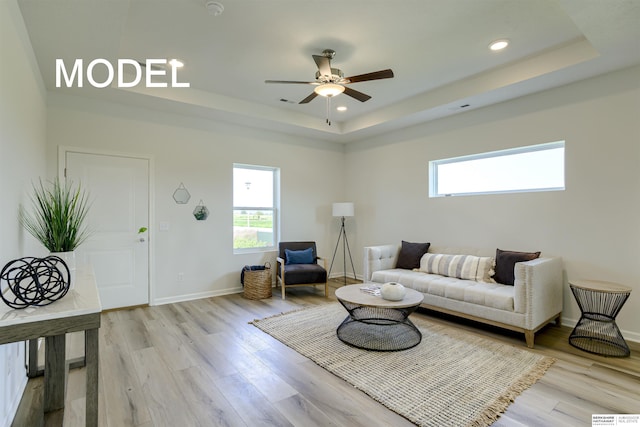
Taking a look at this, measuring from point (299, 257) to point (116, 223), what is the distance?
8.65 ft

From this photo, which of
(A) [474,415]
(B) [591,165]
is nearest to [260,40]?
(A) [474,415]

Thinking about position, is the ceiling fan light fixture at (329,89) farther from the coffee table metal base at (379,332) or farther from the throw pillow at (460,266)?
the throw pillow at (460,266)

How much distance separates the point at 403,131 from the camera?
534 centimetres

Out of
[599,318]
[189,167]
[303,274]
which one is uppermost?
[189,167]

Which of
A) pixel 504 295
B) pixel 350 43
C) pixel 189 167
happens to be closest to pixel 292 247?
pixel 189 167

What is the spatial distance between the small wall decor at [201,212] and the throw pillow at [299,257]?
1.40 m

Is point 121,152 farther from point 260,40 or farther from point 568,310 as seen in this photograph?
point 568,310

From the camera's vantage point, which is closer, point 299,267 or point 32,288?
point 32,288

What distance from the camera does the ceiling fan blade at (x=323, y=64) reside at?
280 centimetres

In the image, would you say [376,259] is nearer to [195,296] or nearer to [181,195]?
[195,296]

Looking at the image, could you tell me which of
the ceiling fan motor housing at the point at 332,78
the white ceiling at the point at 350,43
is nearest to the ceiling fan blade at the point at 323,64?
the ceiling fan motor housing at the point at 332,78

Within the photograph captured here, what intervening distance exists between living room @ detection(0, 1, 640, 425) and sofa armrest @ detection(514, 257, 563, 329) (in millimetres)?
552

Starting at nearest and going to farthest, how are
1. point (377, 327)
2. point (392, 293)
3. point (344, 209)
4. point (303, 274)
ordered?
point (392, 293), point (377, 327), point (303, 274), point (344, 209)

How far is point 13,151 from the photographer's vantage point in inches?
85.0
